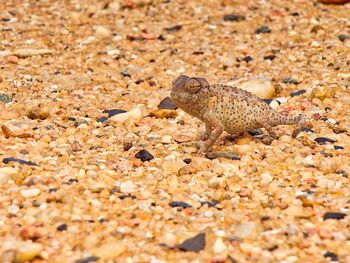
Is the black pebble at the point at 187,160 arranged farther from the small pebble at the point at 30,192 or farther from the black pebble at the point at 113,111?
the black pebble at the point at 113,111

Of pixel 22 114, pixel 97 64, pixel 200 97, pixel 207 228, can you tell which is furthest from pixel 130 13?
pixel 207 228

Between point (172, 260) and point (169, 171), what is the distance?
2.04 meters

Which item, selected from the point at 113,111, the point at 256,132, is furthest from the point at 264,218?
the point at 113,111

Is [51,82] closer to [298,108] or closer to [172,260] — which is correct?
[298,108]

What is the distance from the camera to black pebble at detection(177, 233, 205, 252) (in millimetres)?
5281

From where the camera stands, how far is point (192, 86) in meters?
7.39

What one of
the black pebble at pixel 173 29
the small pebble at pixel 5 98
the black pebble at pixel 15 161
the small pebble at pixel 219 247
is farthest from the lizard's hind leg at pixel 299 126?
A: the black pebble at pixel 173 29

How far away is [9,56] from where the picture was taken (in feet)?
38.0

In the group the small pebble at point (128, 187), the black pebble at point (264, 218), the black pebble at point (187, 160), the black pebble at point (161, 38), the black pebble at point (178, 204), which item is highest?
the black pebble at point (264, 218)

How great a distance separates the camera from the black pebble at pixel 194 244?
528 cm

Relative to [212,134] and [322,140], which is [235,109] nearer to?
[212,134]

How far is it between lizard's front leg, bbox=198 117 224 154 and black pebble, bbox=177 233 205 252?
2.26 m

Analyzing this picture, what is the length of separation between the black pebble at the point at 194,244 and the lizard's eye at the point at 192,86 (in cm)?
252

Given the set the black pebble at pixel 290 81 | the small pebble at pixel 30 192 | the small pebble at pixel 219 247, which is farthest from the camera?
the black pebble at pixel 290 81
